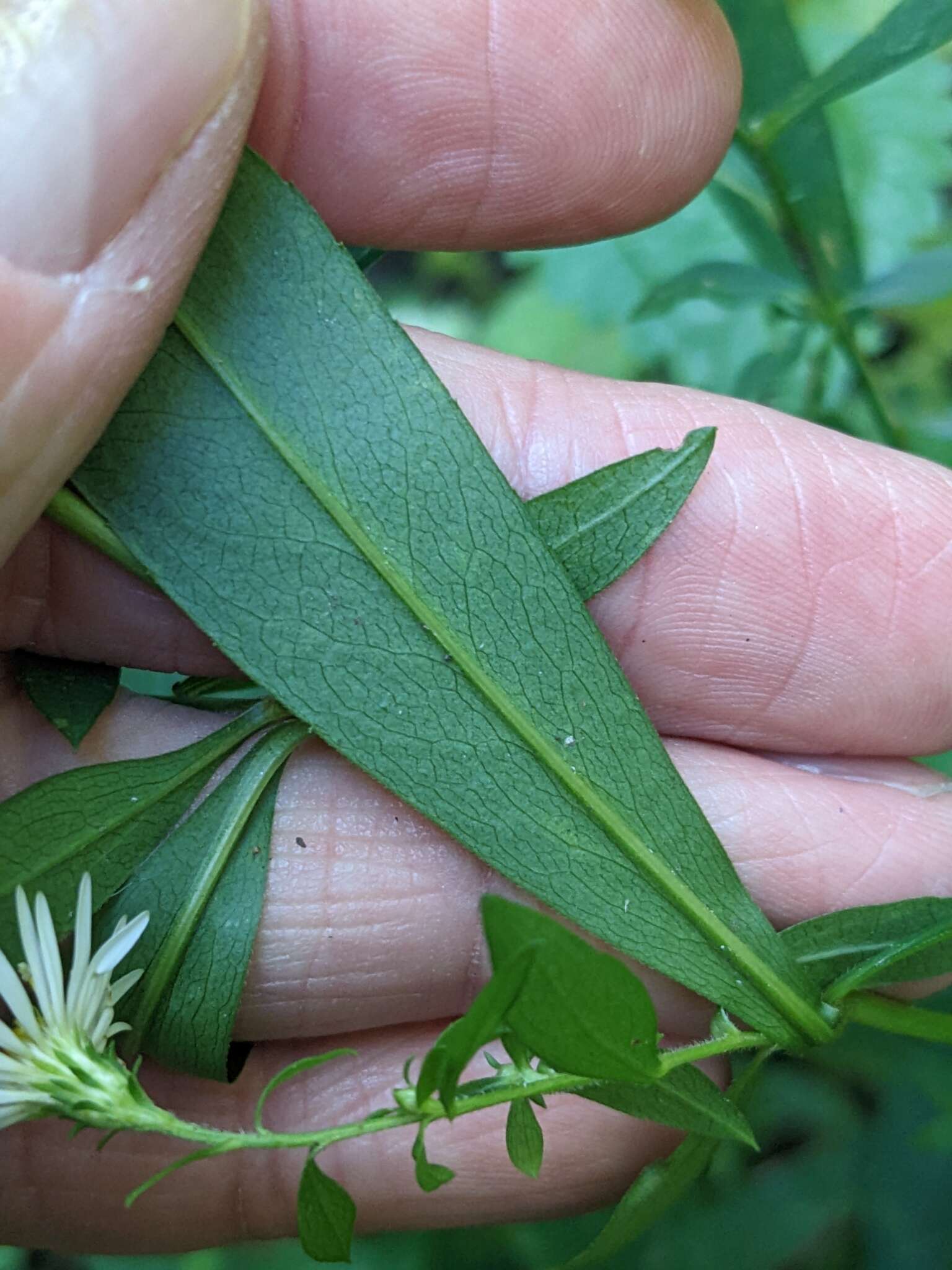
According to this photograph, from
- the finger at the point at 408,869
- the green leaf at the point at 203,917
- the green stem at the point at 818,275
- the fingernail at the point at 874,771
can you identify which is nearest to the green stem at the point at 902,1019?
the finger at the point at 408,869

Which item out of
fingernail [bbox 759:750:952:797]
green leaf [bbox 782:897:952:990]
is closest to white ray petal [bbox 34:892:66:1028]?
green leaf [bbox 782:897:952:990]

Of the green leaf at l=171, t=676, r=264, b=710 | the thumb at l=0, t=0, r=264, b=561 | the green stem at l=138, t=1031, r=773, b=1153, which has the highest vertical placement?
the thumb at l=0, t=0, r=264, b=561

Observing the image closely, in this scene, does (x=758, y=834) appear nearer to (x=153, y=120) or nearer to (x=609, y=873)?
(x=609, y=873)

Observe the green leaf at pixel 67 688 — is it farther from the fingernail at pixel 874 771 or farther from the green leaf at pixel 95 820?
the fingernail at pixel 874 771

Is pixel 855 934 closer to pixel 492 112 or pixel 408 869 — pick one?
pixel 408 869

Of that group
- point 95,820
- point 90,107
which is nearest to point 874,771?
point 95,820

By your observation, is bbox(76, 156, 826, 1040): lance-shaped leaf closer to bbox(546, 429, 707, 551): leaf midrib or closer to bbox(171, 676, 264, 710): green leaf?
bbox(546, 429, 707, 551): leaf midrib
